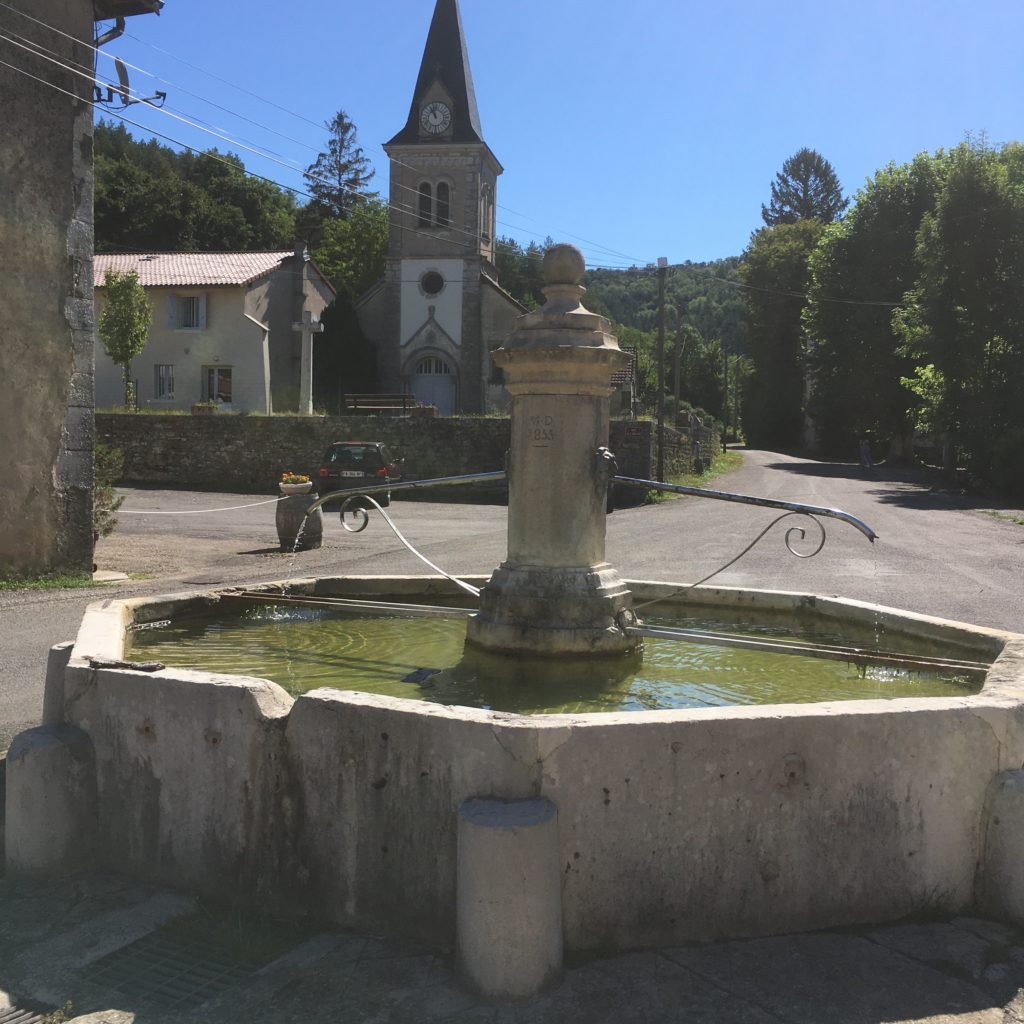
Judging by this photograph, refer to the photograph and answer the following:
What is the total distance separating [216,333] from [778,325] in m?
32.8

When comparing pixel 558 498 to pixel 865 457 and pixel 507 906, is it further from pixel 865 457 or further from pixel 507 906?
pixel 865 457

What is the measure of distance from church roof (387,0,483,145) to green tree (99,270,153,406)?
15.7 meters

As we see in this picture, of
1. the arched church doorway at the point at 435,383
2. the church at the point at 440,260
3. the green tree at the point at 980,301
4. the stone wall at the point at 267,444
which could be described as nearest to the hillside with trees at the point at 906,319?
the green tree at the point at 980,301

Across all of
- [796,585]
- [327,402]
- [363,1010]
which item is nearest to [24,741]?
[363,1010]

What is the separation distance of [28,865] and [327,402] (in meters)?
42.0

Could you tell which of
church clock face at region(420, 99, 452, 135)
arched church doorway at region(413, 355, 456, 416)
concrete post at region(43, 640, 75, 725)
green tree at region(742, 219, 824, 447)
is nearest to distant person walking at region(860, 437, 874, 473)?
green tree at region(742, 219, 824, 447)

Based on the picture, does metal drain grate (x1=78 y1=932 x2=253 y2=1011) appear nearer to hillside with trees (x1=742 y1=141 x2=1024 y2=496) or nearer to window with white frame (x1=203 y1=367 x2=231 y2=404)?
hillside with trees (x1=742 y1=141 x2=1024 y2=496)

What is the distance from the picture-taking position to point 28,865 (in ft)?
11.4

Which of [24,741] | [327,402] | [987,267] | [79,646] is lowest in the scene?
[24,741]

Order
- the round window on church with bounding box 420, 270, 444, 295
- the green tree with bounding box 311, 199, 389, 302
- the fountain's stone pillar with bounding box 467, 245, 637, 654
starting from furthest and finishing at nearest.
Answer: the green tree with bounding box 311, 199, 389, 302 → the round window on church with bounding box 420, 270, 444, 295 → the fountain's stone pillar with bounding box 467, 245, 637, 654

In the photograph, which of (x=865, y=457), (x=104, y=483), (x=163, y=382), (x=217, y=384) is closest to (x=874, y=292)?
(x=865, y=457)

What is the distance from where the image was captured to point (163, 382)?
4147 centimetres

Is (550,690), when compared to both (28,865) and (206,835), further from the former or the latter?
(28,865)

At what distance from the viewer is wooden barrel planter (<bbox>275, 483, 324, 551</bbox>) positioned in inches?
579
